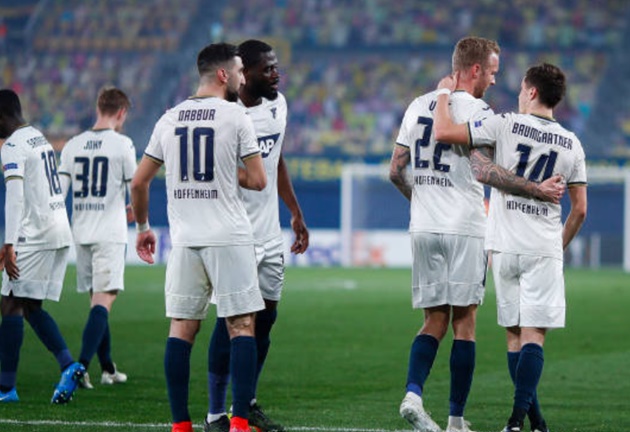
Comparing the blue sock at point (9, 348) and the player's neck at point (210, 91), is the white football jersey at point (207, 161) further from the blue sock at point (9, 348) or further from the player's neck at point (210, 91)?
the blue sock at point (9, 348)

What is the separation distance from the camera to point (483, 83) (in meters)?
7.56

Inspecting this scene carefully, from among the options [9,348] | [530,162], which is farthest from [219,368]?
[9,348]

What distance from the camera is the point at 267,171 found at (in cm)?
768

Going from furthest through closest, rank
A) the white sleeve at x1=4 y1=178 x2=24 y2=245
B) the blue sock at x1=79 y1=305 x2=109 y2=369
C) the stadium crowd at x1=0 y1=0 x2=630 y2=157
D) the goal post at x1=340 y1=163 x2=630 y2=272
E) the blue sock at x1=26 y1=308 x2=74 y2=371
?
the stadium crowd at x1=0 y1=0 x2=630 y2=157
the goal post at x1=340 y1=163 x2=630 y2=272
the blue sock at x1=79 y1=305 x2=109 y2=369
the blue sock at x1=26 y1=308 x2=74 y2=371
the white sleeve at x1=4 y1=178 x2=24 y2=245

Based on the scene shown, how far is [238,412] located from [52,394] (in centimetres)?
315

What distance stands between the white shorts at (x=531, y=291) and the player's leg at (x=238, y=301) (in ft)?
4.71

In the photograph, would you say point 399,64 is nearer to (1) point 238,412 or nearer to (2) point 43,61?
(2) point 43,61

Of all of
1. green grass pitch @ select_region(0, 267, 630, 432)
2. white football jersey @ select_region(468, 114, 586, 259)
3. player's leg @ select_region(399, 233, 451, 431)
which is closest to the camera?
white football jersey @ select_region(468, 114, 586, 259)

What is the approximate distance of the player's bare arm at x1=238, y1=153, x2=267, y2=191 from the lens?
6805mm

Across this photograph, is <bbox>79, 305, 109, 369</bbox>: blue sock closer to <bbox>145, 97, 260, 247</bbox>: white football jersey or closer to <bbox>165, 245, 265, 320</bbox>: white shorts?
<bbox>165, 245, 265, 320</bbox>: white shorts

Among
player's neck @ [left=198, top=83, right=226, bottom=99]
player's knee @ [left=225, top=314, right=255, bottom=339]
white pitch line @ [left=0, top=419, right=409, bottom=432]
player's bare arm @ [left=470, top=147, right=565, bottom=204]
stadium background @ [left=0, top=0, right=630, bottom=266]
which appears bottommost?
white pitch line @ [left=0, top=419, right=409, bottom=432]

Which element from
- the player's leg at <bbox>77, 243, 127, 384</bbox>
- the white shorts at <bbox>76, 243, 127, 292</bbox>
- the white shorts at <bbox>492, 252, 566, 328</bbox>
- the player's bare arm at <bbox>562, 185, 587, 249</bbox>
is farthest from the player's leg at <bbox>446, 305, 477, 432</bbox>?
the white shorts at <bbox>76, 243, 127, 292</bbox>

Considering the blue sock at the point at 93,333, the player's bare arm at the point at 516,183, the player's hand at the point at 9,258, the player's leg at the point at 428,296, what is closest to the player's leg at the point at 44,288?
the player's hand at the point at 9,258

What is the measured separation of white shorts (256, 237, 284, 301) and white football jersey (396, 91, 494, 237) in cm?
82
